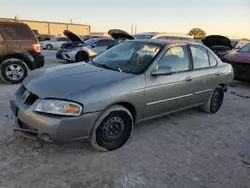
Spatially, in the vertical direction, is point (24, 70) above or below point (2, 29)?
below

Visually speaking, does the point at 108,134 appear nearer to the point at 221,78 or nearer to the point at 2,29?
the point at 221,78

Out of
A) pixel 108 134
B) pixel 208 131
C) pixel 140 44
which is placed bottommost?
pixel 208 131

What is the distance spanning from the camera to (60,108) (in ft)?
8.97

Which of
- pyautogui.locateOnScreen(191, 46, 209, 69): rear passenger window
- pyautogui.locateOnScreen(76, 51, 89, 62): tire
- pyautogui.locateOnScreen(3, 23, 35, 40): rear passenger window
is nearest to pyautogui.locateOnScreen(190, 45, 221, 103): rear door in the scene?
pyautogui.locateOnScreen(191, 46, 209, 69): rear passenger window

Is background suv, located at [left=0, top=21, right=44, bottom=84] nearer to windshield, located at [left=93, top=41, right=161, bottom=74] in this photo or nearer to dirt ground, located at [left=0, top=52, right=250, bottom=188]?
dirt ground, located at [left=0, top=52, right=250, bottom=188]

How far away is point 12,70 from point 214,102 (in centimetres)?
554

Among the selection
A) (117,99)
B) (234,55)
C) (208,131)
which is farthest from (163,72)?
(234,55)

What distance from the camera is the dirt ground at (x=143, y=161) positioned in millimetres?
2625

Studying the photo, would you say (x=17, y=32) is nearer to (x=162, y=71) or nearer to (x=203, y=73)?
(x=162, y=71)

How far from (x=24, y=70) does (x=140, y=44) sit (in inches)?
167

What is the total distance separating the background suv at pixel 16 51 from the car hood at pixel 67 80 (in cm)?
368

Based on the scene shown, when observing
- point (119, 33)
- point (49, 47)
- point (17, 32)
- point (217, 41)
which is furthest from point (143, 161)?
point (49, 47)

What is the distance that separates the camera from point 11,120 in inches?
160

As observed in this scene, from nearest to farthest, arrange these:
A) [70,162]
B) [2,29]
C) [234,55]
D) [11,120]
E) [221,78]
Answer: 1. [70,162]
2. [11,120]
3. [221,78]
4. [2,29]
5. [234,55]
